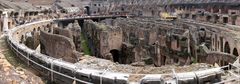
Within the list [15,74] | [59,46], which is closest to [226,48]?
[59,46]

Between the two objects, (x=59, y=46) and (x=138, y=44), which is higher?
(x=59, y=46)

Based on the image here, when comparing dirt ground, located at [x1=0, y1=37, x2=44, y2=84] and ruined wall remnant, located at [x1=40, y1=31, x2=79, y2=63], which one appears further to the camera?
ruined wall remnant, located at [x1=40, y1=31, x2=79, y2=63]

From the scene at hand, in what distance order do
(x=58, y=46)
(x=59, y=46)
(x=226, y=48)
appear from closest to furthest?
1. (x=59, y=46)
2. (x=58, y=46)
3. (x=226, y=48)

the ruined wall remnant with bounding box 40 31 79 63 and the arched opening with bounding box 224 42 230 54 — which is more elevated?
the ruined wall remnant with bounding box 40 31 79 63

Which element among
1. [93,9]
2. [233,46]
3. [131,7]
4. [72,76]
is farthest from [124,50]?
[93,9]

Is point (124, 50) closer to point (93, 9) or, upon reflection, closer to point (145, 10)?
point (145, 10)

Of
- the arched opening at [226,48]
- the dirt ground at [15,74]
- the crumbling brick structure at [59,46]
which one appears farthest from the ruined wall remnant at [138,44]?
the dirt ground at [15,74]

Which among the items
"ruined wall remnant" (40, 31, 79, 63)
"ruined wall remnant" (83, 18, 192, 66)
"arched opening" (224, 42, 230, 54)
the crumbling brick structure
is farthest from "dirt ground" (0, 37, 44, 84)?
"arched opening" (224, 42, 230, 54)

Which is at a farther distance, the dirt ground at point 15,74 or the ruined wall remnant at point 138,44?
the ruined wall remnant at point 138,44

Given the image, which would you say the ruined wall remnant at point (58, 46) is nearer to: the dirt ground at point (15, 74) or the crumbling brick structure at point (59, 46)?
the crumbling brick structure at point (59, 46)

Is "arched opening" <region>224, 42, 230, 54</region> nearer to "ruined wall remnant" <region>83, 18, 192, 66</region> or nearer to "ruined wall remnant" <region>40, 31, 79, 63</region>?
"ruined wall remnant" <region>83, 18, 192, 66</region>

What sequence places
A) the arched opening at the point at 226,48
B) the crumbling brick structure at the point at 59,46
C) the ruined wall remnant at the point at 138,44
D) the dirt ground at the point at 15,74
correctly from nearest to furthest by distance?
1. the dirt ground at the point at 15,74
2. the crumbling brick structure at the point at 59,46
3. the ruined wall remnant at the point at 138,44
4. the arched opening at the point at 226,48

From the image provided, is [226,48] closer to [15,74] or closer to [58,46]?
[58,46]

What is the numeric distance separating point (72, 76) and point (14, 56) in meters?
6.96
